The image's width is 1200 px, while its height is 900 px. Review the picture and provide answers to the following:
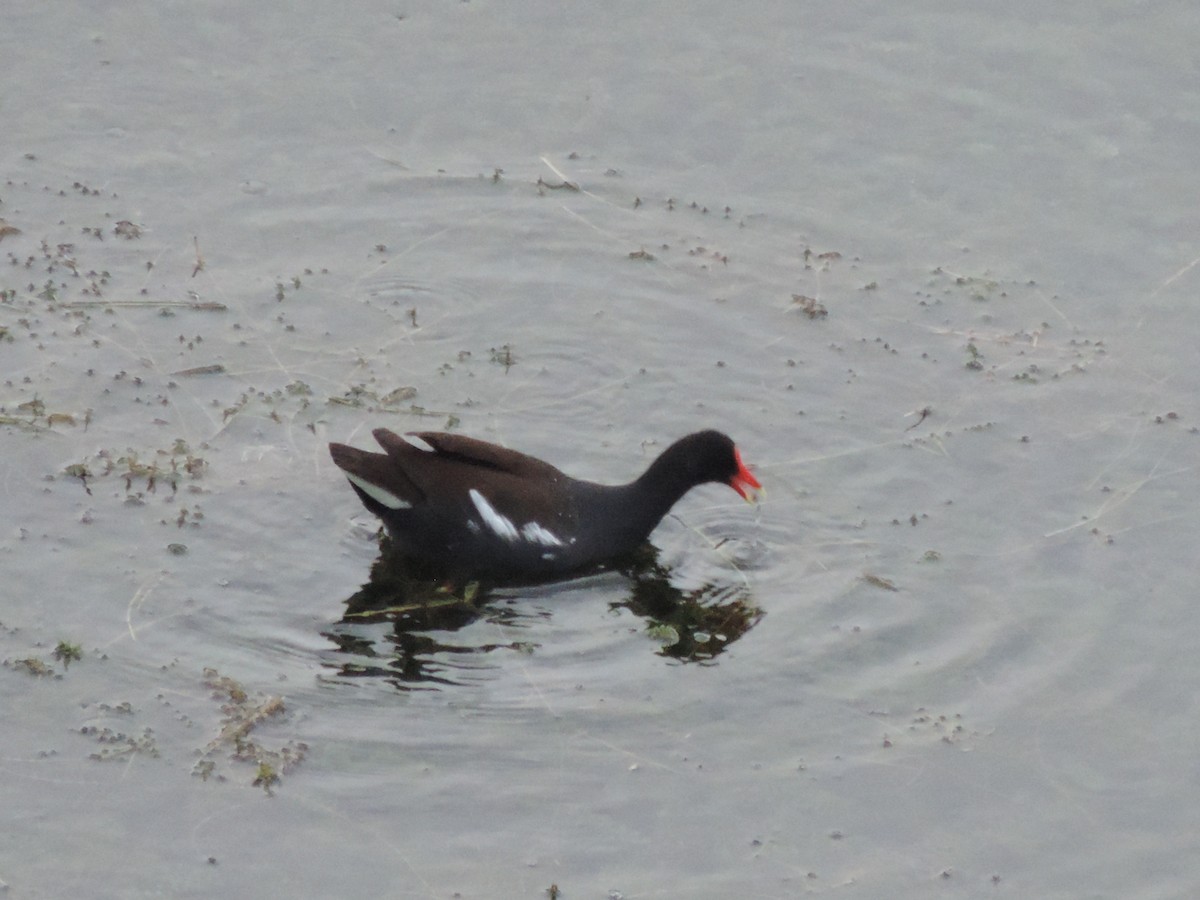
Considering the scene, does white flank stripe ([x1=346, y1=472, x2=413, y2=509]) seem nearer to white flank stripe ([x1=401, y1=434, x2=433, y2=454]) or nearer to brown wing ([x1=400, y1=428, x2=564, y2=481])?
brown wing ([x1=400, y1=428, x2=564, y2=481])

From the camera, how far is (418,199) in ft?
36.1

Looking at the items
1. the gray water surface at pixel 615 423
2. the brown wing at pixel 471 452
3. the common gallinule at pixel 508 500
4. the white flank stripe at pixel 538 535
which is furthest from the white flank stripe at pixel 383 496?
the white flank stripe at pixel 538 535

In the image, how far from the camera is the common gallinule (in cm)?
834

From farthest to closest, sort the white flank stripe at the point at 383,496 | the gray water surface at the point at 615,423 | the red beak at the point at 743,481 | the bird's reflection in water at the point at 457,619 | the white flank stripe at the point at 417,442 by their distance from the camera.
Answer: the white flank stripe at the point at 417,442, the red beak at the point at 743,481, the white flank stripe at the point at 383,496, the bird's reflection in water at the point at 457,619, the gray water surface at the point at 615,423

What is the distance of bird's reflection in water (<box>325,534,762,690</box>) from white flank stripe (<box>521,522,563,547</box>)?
27 centimetres

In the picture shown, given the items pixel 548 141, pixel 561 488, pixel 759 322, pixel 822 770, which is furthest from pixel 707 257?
pixel 822 770

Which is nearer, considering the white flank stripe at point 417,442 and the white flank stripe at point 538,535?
the white flank stripe at point 538,535

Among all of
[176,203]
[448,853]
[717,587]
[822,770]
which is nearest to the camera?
[448,853]

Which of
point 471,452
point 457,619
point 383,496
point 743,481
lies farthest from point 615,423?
point 457,619

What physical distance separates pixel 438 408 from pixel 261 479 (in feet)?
3.39

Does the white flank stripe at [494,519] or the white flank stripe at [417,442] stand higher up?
the white flank stripe at [417,442]

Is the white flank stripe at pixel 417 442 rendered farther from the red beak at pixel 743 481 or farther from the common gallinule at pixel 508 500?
the red beak at pixel 743 481

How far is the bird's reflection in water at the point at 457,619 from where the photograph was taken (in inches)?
305

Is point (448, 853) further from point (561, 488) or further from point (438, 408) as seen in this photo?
point (438, 408)
